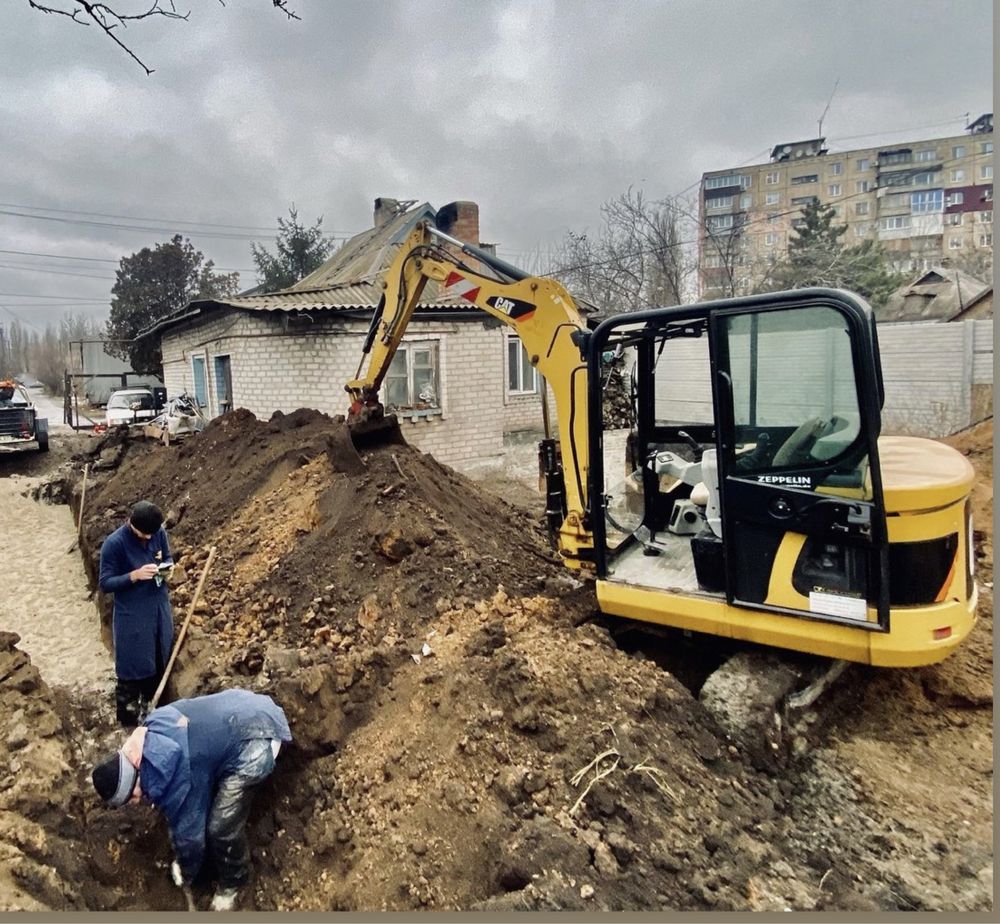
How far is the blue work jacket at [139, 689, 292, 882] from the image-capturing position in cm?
299

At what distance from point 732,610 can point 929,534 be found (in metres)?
1.04

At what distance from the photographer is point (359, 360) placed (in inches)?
466

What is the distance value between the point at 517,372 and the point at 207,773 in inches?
459

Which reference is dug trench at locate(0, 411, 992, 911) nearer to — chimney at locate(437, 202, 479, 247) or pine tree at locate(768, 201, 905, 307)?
chimney at locate(437, 202, 479, 247)

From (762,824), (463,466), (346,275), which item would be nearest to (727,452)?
(762,824)

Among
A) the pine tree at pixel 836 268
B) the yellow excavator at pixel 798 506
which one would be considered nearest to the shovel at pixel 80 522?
the yellow excavator at pixel 798 506

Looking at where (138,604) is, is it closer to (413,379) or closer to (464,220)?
(413,379)

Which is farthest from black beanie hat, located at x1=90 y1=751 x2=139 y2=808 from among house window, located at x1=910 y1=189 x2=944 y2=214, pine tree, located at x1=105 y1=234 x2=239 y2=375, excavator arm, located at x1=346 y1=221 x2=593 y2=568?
house window, located at x1=910 y1=189 x2=944 y2=214

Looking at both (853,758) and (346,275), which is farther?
(346,275)

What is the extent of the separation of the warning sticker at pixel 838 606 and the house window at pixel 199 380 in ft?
46.7

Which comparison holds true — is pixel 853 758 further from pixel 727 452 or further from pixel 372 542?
pixel 372 542

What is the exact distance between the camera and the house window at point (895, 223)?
45.7 metres

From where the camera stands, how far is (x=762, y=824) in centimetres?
319

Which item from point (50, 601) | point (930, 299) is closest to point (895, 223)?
point (930, 299)
